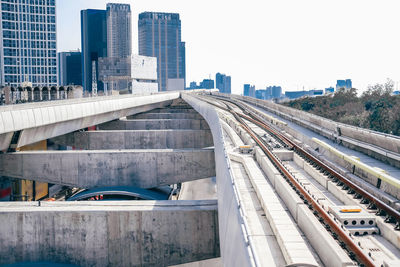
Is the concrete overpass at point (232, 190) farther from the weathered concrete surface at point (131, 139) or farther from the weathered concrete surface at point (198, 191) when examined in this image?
the weathered concrete surface at point (198, 191)

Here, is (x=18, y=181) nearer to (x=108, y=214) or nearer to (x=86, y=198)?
(x=86, y=198)

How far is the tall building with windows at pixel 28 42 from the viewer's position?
370 feet

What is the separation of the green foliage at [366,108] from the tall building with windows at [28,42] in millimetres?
85577

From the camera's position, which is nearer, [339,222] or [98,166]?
[339,222]

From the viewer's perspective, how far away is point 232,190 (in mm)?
7625

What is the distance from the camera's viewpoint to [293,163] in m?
14.0

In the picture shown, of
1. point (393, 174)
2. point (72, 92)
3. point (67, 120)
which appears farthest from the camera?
point (72, 92)

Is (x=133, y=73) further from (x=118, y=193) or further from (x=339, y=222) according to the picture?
(x=339, y=222)

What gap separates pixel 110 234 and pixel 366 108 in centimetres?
3874

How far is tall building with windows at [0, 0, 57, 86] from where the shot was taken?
370 feet

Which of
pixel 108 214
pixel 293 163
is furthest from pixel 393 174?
pixel 108 214

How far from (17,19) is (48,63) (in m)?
15.5

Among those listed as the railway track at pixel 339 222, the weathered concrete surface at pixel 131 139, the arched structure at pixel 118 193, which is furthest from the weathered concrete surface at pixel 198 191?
the railway track at pixel 339 222

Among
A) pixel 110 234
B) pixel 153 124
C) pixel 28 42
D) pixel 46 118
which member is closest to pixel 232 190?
pixel 110 234
